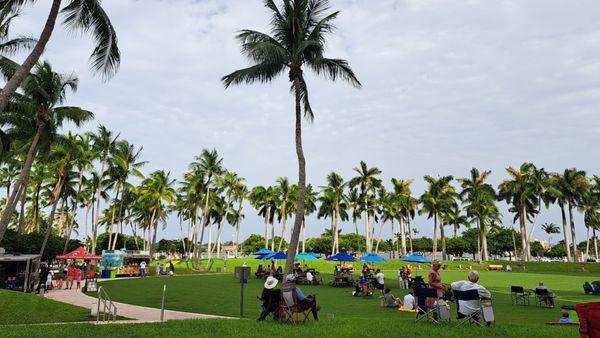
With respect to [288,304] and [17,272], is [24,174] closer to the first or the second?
[17,272]

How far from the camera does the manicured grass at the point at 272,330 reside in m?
8.81

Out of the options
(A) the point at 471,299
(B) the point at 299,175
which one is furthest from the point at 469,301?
(B) the point at 299,175

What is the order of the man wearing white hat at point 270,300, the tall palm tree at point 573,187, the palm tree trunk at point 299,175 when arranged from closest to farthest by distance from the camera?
the man wearing white hat at point 270,300 < the palm tree trunk at point 299,175 < the tall palm tree at point 573,187

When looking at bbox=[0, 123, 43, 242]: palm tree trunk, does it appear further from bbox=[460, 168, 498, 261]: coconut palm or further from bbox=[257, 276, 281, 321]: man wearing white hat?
bbox=[460, 168, 498, 261]: coconut palm

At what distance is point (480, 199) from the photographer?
68562 mm

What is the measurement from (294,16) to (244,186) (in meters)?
57.8

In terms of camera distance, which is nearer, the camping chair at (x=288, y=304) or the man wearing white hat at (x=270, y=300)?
the camping chair at (x=288, y=304)

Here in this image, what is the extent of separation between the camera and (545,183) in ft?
217

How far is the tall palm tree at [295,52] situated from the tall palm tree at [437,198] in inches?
2196

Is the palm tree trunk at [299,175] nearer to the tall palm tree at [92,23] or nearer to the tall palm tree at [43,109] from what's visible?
the tall palm tree at [92,23]

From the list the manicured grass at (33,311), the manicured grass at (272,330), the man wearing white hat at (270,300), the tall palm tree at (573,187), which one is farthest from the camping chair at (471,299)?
the tall palm tree at (573,187)

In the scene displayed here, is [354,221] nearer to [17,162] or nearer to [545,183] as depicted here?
[545,183]

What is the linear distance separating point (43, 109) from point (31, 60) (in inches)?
530

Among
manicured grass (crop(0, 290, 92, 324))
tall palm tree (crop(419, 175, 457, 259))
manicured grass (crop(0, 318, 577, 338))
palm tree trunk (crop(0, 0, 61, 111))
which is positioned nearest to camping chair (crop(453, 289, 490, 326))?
manicured grass (crop(0, 318, 577, 338))
